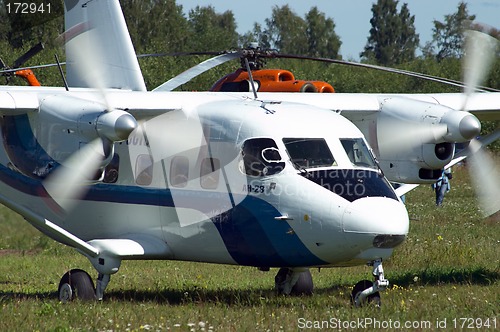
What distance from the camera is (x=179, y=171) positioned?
13.7 m

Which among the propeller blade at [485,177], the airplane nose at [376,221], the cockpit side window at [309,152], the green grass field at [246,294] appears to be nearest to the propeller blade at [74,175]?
the green grass field at [246,294]

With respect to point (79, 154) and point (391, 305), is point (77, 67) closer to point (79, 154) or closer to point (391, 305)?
point (79, 154)

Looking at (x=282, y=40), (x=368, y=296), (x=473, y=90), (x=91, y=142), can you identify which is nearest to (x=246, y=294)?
(x=368, y=296)

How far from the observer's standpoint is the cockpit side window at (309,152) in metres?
12.6

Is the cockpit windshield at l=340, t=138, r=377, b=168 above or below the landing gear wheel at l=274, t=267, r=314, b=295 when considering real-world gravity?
above

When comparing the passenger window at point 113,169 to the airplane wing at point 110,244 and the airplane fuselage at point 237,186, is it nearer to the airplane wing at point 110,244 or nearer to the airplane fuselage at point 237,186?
the airplane fuselage at point 237,186

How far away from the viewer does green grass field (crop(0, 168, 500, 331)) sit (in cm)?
1162

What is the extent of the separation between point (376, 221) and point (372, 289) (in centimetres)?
105

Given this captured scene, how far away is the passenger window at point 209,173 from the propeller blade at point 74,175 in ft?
Answer: 4.58

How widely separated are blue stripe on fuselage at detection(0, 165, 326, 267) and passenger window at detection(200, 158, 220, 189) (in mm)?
111

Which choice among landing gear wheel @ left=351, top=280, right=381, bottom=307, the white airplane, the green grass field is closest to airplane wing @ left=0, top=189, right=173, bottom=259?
the white airplane

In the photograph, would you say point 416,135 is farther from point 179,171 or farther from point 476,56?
point 179,171

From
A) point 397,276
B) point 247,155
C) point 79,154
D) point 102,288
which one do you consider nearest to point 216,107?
point 247,155

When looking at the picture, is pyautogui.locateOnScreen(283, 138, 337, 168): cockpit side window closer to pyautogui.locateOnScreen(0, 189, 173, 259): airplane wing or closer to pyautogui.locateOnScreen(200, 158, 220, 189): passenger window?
pyautogui.locateOnScreen(200, 158, 220, 189): passenger window
